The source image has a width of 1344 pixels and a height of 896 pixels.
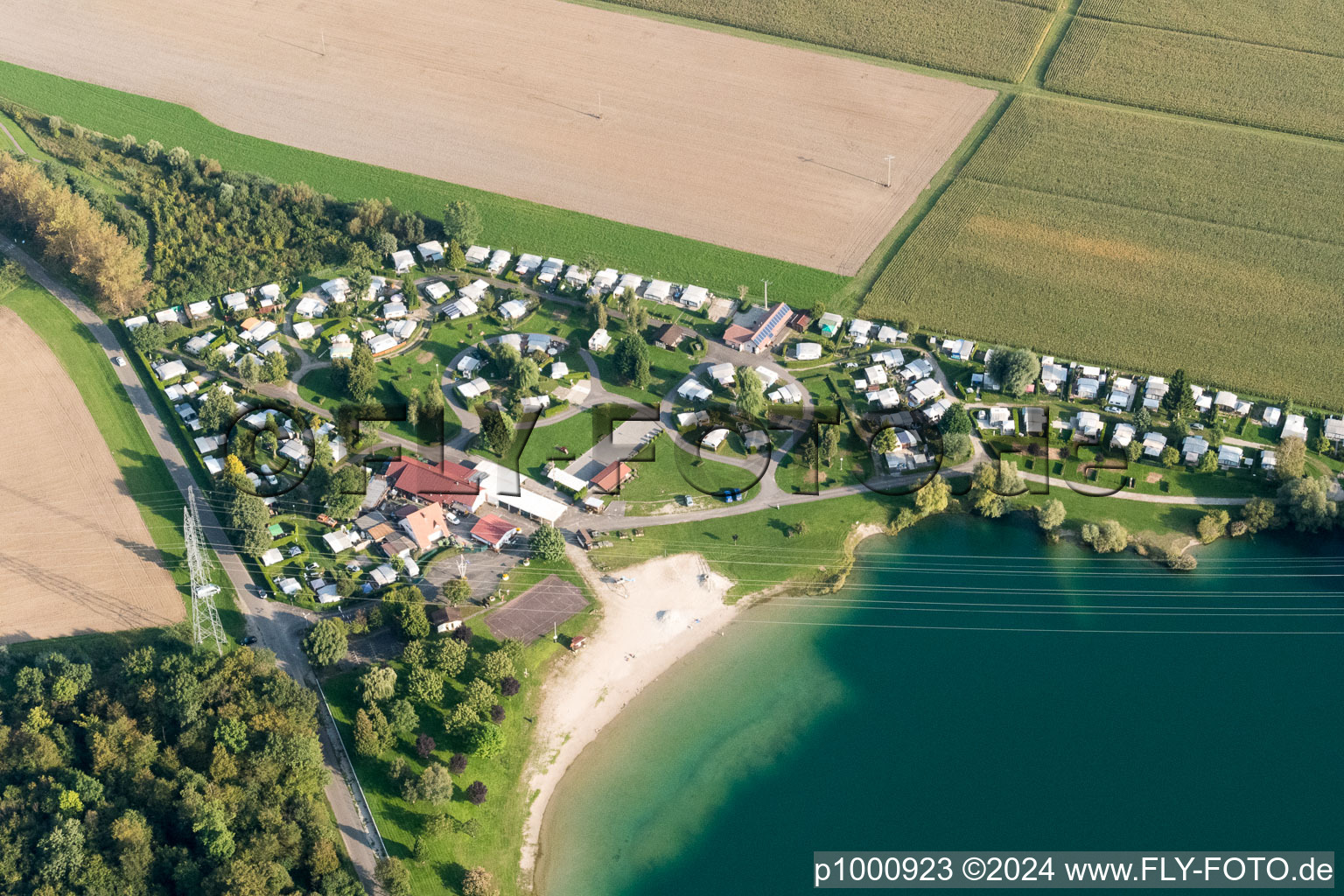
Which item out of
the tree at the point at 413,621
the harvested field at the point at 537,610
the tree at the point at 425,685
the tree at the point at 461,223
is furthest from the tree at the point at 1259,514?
the tree at the point at 461,223

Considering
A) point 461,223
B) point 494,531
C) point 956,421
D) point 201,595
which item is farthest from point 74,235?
point 956,421

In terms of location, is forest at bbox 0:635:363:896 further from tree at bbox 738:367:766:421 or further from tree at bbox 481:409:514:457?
tree at bbox 738:367:766:421

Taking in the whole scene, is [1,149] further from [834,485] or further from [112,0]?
[834,485]

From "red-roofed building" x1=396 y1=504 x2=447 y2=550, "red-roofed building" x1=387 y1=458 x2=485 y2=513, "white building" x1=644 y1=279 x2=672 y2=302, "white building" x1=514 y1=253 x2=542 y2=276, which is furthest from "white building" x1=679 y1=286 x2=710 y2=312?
"red-roofed building" x1=396 y1=504 x2=447 y2=550

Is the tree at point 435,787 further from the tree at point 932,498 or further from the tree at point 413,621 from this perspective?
the tree at point 932,498

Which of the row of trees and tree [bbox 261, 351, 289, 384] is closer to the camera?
tree [bbox 261, 351, 289, 384]

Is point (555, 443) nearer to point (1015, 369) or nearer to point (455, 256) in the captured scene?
point (455, 256)
